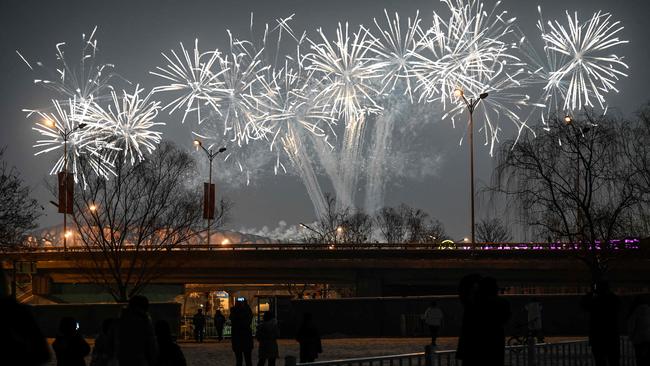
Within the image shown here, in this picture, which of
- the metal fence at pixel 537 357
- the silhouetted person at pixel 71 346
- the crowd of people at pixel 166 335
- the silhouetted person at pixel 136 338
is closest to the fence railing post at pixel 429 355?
the metal fence at pixel 537 357

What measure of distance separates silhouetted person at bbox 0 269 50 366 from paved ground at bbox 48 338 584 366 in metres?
25.9

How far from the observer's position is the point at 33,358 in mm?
3820

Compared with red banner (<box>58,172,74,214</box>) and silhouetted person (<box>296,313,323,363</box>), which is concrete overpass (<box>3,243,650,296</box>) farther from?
silhouetted person (<box>296,313,323,363</box>)

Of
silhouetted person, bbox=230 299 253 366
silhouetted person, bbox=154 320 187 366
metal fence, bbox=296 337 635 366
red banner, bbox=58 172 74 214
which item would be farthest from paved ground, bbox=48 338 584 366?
silhouetted person, bbox=154 320 187 366

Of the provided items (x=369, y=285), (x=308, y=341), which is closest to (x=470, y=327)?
(x=308, y=341)

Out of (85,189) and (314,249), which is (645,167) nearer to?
(85,189)

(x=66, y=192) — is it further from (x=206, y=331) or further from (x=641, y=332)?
(x=641, y=332)

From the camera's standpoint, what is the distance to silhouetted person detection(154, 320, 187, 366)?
12727 mm

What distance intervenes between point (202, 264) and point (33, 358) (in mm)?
75114

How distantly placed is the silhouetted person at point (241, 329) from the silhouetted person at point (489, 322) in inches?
543

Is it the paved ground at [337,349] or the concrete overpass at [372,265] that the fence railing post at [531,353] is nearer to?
the paved ground at [337,349]

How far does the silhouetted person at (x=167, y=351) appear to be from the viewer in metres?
12.7

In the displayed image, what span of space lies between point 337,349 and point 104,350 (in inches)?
854

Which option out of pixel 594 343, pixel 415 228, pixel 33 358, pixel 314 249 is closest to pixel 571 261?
pixel 314 249
